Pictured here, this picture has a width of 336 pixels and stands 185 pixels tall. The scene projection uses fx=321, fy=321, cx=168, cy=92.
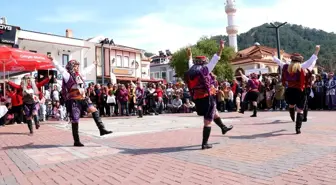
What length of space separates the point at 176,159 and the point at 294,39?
104150mm

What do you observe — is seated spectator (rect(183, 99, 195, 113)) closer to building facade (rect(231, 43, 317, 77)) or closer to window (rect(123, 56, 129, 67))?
window (rect(123, 56, 129, 67))

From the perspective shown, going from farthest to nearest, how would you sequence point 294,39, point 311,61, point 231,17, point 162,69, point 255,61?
point 294,39
point 162,69
point 231,17
point 255,61
point 311,61

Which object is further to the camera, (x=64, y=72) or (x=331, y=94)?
(x=331, y=94)

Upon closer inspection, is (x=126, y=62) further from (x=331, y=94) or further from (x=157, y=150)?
(x=157, y=150)

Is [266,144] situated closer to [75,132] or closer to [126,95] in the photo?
[75,132]

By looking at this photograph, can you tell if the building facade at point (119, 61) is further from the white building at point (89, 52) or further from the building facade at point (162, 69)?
the building facade at point (162, 69)

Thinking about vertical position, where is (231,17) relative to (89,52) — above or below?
above

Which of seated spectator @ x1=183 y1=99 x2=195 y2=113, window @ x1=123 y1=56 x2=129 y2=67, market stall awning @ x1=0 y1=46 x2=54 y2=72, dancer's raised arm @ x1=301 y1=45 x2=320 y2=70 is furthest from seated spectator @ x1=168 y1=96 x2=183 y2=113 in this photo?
window @ x1=123 y1=56 x2=129 y2=67

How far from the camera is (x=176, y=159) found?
5230mm

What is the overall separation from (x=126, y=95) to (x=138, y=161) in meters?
11.4

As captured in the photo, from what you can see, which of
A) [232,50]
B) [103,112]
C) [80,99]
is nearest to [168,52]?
[232,50]

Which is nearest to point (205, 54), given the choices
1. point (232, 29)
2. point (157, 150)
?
point (232, 29)

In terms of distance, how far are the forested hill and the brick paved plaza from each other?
7997 cm

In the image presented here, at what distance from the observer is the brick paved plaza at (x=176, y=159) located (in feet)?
13.7
